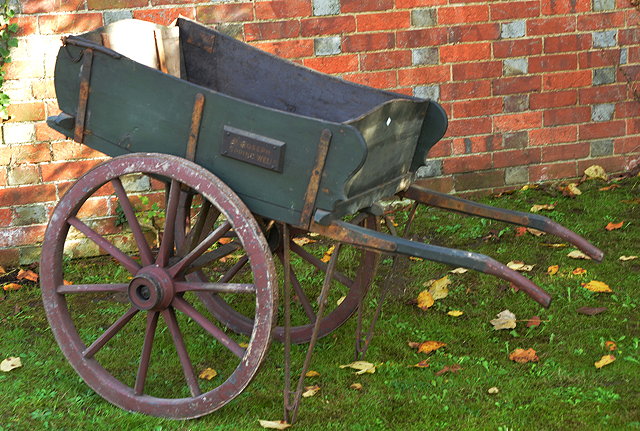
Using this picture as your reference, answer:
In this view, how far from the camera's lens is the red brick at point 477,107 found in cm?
514

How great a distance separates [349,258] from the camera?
181 inches

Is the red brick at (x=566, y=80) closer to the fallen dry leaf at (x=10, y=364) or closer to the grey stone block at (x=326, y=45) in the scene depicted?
the grey stone block at (x=326, y=45)

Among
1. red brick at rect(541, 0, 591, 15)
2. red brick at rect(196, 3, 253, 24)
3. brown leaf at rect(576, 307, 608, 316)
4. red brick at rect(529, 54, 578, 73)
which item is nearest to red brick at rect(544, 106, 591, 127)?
red brick at rect(529, 54, 578, 73)

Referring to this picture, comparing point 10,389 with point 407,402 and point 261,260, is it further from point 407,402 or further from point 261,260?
point 407,402

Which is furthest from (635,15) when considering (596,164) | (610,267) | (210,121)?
(210,121)

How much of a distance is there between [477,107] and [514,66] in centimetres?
33

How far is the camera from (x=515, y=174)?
5.35 meters

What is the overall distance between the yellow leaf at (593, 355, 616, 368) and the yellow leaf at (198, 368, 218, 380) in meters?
1.49

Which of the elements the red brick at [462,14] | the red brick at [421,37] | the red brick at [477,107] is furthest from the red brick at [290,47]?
the red brick at [477,107]

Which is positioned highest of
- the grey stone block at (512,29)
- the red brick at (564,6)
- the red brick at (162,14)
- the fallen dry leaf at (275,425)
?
the red brick at (162,14)

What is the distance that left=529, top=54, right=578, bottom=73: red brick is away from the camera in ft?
17.0

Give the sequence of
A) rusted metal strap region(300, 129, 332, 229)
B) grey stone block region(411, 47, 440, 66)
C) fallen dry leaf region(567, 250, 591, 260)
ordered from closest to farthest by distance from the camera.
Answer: rusted metal strap region(300, 129, 332, 229)
fallen dry leaf region(567, 250, 591, 260)
grey stone block region(411, 47, 440, 66)

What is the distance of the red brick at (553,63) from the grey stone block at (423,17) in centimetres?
68

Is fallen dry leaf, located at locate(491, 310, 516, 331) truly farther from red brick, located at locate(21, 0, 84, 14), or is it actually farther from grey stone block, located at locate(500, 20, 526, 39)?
red brick, located at locate(21, 0, 84, 14)
